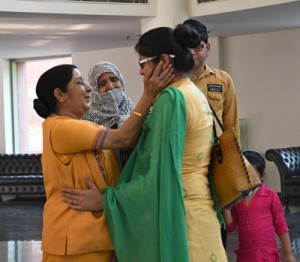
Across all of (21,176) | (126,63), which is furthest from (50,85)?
(126,63)

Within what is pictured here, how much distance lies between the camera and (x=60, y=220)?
2746 millimetres

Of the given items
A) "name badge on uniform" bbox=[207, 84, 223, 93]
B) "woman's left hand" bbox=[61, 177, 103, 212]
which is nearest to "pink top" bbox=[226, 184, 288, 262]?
"name badge on uniform" bbox=[207, 84, 223, 93]

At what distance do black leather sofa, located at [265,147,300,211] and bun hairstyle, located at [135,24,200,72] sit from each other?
921cm

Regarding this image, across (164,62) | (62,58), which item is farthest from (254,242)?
(62,58)

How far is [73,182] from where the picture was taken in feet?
8.95

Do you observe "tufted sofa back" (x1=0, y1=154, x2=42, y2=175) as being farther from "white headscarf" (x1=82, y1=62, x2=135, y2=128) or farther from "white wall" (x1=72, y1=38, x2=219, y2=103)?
"white headscarf" (x1=82, y1=62, x2=135, y2=128)

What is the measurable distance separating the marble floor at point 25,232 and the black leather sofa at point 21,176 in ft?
0.83

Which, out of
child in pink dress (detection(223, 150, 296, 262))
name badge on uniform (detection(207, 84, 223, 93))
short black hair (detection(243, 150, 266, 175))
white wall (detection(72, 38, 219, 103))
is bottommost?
child in pink dress (detection(223, 150, 296, 262))

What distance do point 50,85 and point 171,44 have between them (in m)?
0.55

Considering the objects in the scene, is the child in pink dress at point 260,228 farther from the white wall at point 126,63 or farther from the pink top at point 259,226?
the white wall at point 126,63

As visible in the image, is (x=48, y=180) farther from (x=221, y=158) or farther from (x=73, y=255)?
(x=221, y=158)

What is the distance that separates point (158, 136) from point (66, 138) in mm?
396

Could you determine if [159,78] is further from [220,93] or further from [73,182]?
[220,93]

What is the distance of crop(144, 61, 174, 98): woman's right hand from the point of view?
2596 millimetres
